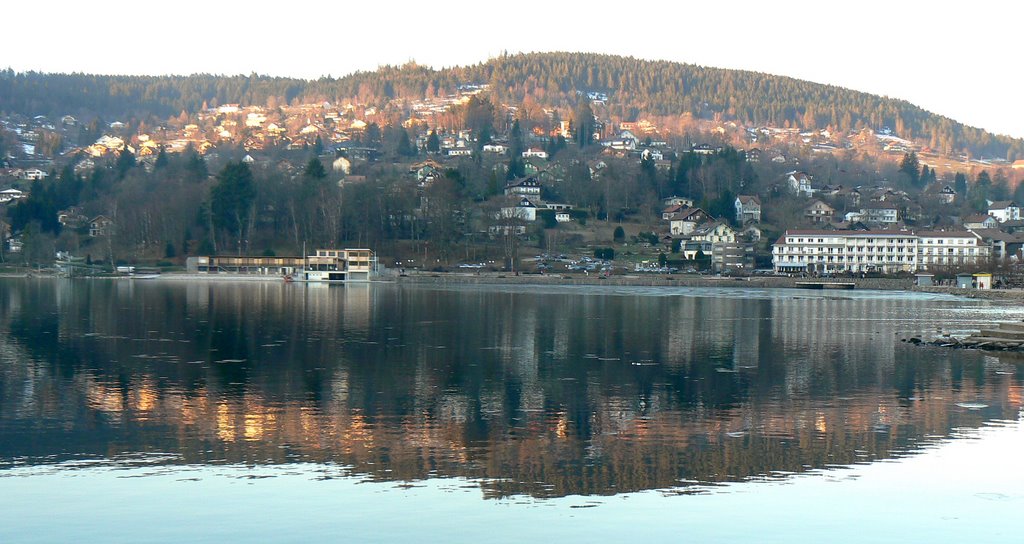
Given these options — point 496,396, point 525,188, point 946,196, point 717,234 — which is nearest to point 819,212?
point 717,234

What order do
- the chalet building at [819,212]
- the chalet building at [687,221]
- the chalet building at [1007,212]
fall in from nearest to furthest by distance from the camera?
the chalet building at [687,221] → the chalet building at [819,212] → the chalet building at [1007,212]

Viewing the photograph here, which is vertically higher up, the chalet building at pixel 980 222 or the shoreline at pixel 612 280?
the chalet building at pixel 980 222

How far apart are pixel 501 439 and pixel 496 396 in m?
4.74

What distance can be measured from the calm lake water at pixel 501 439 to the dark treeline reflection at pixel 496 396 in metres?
0.09

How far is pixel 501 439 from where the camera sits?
17.0 m

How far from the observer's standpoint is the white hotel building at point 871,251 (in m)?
101

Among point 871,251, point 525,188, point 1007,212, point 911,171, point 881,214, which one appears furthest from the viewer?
point 911,171

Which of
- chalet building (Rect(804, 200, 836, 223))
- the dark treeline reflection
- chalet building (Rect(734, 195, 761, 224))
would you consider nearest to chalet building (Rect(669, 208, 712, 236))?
chalet building (Rect(734, 195, 761, 224))

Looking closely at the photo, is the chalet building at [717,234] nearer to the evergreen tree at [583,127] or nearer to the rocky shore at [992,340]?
the rocky shore at [992,340]

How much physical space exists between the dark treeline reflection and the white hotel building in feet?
198

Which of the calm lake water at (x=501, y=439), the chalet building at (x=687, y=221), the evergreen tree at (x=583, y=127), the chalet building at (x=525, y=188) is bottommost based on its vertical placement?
the calm lake water at (x=501, y=439)

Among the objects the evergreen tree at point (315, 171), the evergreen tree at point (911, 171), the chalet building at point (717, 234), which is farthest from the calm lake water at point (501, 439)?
the evergreen tree at point (911, 171)

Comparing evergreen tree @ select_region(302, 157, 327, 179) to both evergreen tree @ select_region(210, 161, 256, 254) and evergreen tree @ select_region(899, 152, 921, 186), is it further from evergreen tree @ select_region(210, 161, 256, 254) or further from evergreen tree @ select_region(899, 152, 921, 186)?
evergreen tree @ select_region(899, 152, 921, 186)

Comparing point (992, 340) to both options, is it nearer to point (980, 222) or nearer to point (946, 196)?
point (980, 222)
